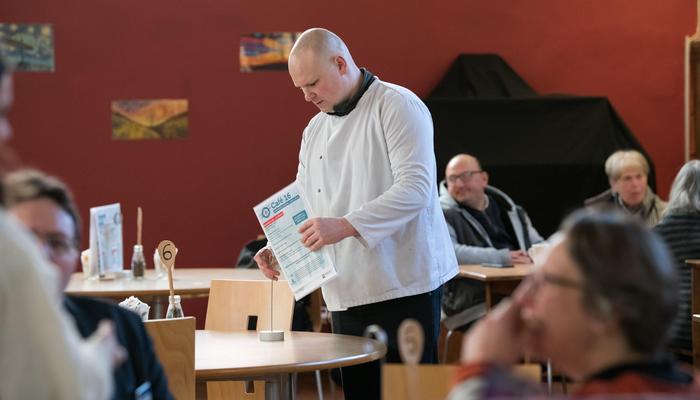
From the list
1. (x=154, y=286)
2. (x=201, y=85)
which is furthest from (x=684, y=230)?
(x=201, y=85)

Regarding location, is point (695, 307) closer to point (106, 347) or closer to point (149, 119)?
point (149, 119)

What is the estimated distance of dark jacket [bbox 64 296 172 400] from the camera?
6.73ft

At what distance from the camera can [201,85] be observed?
7484mm

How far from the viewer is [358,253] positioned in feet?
11.4

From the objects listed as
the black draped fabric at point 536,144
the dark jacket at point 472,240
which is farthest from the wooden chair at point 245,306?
the black draped fabric at point 536,144

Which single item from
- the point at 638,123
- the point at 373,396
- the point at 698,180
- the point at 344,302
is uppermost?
the point at 638,123

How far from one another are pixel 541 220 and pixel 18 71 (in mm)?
3698

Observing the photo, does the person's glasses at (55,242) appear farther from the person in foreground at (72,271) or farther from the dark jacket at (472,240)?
the dark jacket at (472,240)

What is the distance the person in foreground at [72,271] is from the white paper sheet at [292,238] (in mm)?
1265

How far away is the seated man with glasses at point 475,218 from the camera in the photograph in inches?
247

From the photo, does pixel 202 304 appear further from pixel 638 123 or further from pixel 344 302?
pixel 344 302

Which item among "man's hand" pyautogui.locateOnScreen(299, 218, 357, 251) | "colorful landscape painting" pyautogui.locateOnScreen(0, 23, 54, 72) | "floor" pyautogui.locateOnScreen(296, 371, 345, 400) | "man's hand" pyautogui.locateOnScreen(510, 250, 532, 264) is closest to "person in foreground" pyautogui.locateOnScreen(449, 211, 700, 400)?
"man's hand" pyautogui.locateOnScreen(299, 218, 357, 251)

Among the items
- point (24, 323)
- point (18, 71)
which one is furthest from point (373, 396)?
point (18, 71)

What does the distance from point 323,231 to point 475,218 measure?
11.1 ft
